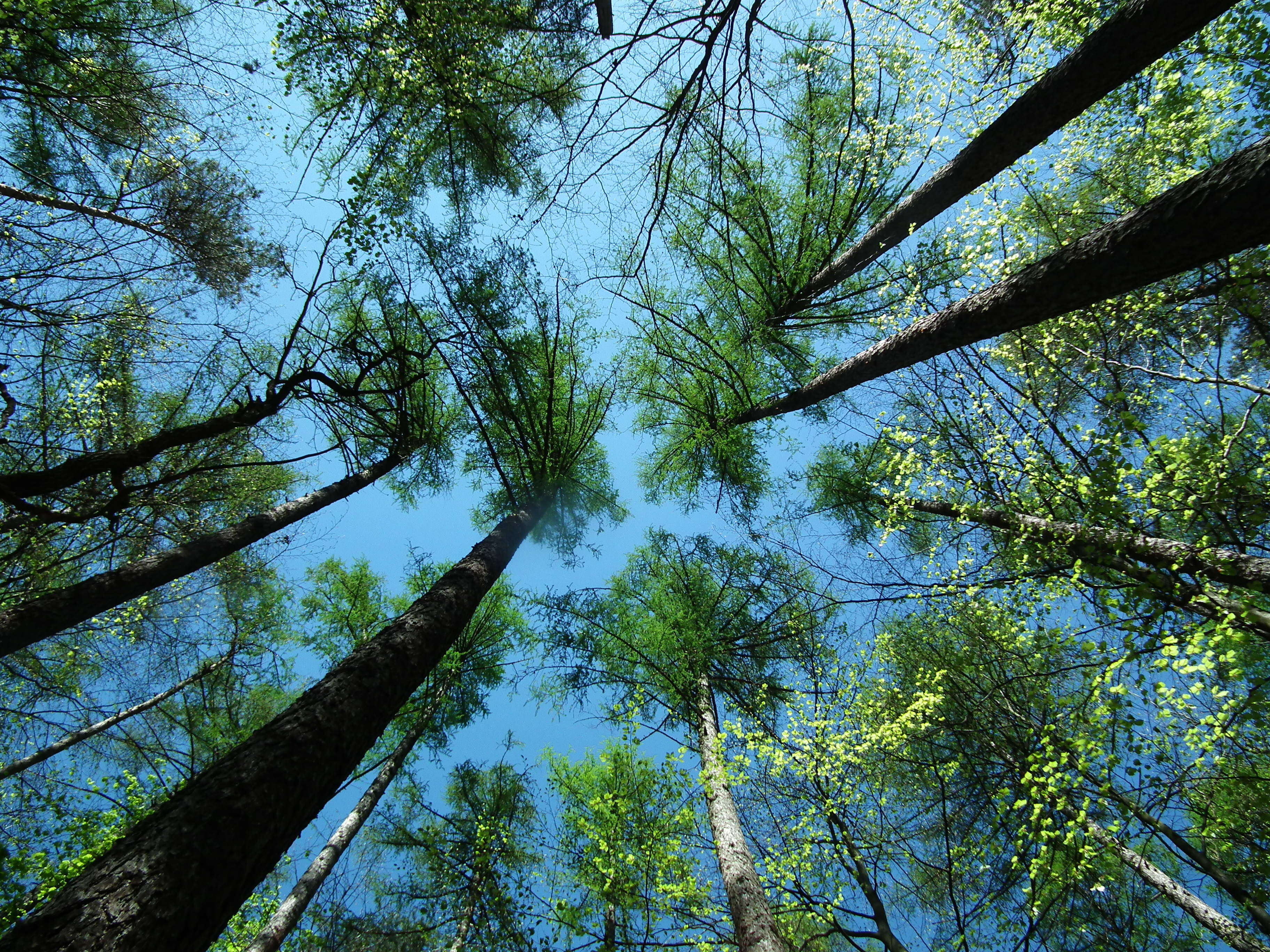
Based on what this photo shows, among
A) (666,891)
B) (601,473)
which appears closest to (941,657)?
(666,891)

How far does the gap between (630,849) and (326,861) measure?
363cm

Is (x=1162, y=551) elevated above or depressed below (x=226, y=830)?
above

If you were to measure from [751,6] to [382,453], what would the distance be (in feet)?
25.4

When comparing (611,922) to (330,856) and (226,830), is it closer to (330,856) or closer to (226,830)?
(330,856)

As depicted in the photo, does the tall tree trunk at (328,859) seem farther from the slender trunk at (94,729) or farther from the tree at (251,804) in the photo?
the tree at (251,804)

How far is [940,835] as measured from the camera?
5.54 meters

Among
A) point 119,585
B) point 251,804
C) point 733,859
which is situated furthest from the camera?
point 733,859

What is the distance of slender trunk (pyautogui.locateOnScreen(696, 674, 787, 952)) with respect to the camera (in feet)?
12.5

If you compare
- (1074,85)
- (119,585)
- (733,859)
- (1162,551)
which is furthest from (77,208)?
(1162,551)

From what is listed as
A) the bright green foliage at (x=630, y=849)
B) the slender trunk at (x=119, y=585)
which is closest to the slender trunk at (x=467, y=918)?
the bright green foliage at (x=630, y=849)

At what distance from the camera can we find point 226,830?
1.62 meters

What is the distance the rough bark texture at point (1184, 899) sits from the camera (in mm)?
3350

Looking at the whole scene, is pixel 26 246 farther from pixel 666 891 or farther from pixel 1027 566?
pixel 1027 566

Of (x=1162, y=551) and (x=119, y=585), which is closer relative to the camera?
(x=1162, y=551)
